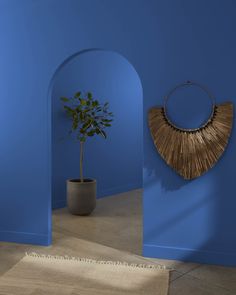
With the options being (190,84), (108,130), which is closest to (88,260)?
(190,84)

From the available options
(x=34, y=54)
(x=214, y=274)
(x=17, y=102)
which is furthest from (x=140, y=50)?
(x=214, y=274)

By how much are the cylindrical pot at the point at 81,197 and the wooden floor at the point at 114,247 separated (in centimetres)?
10

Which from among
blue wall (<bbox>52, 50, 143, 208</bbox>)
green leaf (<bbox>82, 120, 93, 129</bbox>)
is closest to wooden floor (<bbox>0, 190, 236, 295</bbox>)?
blue wall (<bbox>52, 50, 143, 208</bbox>)

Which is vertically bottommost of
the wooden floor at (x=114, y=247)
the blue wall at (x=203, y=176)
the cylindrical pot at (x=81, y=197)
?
the wooden floor at (x=114, y=247)

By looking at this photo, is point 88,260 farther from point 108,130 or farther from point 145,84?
point 108,130

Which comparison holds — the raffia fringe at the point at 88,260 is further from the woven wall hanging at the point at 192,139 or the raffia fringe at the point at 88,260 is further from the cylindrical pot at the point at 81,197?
the cylindrical pot at the point at 81,197

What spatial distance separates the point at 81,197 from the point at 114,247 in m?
1.24

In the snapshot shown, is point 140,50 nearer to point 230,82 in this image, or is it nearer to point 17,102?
point 230,82

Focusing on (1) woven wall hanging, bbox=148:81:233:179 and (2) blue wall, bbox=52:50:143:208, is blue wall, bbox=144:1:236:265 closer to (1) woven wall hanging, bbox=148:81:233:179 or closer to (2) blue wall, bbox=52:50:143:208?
(1) woven wall hanging, bbox=148:81:233:179

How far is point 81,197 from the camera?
4793 millimetres

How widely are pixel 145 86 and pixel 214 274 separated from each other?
1674mm

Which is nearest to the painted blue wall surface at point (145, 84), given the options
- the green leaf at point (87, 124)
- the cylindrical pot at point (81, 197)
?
the cylindrical pot at point (81, 197)

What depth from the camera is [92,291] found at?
8.95 feet

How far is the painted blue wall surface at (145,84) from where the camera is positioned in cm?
Answer: 318
